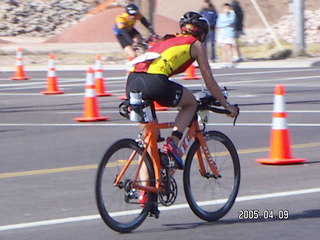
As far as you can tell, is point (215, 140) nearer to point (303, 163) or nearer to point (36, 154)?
point (303, 163)

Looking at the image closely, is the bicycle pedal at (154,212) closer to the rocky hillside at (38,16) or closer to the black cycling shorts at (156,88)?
the black cycling shorts at (156,88)

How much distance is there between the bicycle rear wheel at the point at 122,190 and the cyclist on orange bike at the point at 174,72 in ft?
1.06

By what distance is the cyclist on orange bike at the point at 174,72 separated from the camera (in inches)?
303

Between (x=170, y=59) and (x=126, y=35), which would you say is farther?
(x=126, y=35)

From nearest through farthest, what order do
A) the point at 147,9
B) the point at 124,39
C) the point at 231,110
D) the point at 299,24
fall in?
the point at 231,110
the point at 124,39
the point at 299,24
the point at 147,9

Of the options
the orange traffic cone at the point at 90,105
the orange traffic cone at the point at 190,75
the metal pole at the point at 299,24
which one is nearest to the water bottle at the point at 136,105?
the orange traffic cone at the point at 90,105

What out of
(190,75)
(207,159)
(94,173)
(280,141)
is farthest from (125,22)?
(207,159)

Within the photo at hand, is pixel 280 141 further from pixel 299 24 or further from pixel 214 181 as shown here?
pixel 299 24

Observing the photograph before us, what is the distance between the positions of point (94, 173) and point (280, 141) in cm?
226

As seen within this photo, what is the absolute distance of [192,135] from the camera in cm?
802

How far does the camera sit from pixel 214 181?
831 cm

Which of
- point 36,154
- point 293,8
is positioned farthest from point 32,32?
point 36,154

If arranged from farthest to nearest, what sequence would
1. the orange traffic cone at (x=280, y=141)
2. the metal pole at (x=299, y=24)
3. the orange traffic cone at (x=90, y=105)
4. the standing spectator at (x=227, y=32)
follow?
the metal pole at (x=299, y=24) < the standing spectator at (x=227, y=32) < the orange traffic cone at (x=90, y=105) < the orange traffic cone at (x=280, y=141)
